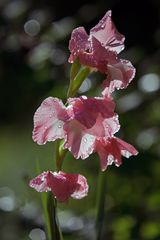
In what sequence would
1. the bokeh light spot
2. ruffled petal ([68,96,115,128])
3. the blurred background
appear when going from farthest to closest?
1. the bokeh light spot
2. the blurred background
3. ruffled petal ([68,96,115,128])

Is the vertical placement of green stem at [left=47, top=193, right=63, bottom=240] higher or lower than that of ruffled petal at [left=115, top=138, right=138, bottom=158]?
lower

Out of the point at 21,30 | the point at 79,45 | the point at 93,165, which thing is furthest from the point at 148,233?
the point at 21,30

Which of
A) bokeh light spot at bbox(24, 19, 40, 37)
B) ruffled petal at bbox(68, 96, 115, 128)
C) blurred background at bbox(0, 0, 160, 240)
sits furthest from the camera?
bokeh light spot at bbox(24, 19, 40, 37)

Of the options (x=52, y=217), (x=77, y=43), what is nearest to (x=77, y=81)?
(x=77, y=43)

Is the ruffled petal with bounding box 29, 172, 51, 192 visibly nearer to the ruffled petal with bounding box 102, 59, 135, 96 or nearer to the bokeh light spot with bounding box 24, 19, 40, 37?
the ruffled petal with bounding box 102, 59, 135, 96

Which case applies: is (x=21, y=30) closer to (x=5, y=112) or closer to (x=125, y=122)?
(x=125, y=122)

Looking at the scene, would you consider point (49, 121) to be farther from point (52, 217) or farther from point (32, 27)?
point (32, 27)

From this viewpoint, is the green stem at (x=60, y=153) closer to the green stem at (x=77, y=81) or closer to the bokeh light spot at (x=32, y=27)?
the green stem at (x=77, y=81)

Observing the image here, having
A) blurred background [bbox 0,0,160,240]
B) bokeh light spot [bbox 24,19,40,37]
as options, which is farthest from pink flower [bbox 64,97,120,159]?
bokeh light spot [bbox 24,19,40,37]
